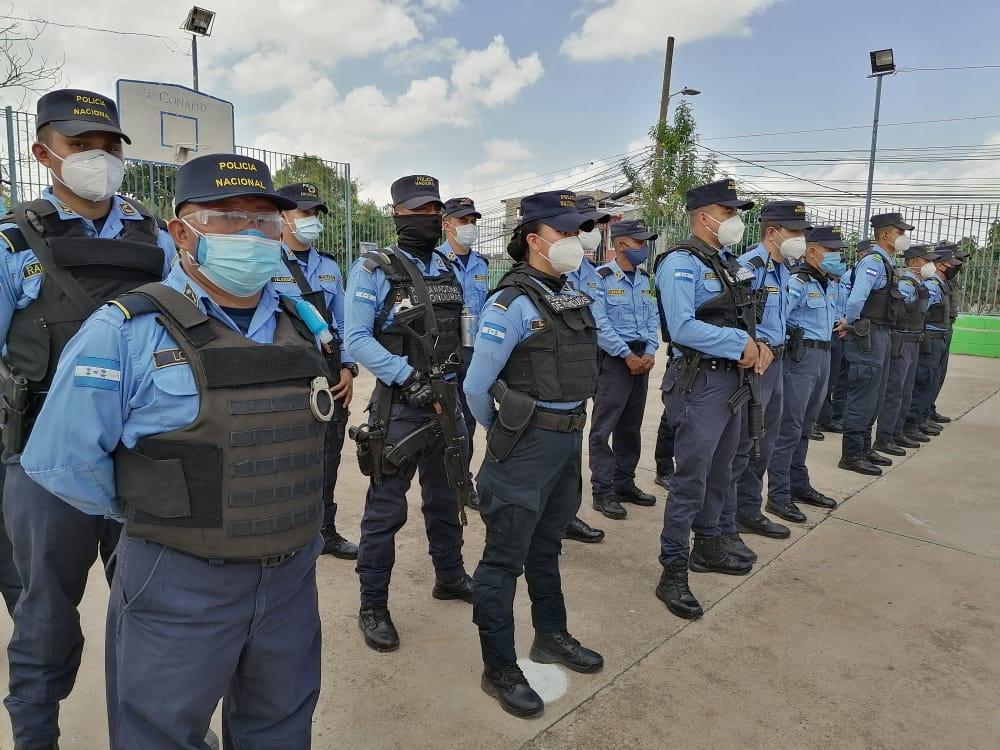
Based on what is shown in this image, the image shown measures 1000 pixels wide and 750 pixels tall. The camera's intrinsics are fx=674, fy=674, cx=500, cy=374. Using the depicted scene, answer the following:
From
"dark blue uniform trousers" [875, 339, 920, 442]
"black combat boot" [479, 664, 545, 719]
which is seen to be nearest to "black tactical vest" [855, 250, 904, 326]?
"dark blue uniform trousers" [875, 339, 920, 442]

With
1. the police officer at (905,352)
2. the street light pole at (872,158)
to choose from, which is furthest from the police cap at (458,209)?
Answer: the street light pole at (872,158)

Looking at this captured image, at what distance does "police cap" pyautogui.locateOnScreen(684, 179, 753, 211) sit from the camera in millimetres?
3469

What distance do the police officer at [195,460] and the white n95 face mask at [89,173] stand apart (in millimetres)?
903

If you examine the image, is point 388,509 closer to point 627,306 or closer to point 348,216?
point 627,306

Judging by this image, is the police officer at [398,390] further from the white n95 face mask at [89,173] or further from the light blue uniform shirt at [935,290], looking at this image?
the light blue uniform shirt at [935,290]

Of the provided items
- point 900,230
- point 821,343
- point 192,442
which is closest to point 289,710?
point 192,442

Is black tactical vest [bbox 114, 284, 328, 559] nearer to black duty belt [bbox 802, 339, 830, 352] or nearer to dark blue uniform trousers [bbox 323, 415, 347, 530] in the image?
dark blue uniform trousers [bbox 323, 415, 347, 530]

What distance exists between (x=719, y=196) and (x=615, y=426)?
6.70 feet

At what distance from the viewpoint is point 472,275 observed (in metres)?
4.70

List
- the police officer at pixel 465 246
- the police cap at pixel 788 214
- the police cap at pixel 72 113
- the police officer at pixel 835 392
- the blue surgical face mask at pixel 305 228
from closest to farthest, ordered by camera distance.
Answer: the police cap at pixel 72 113 < the blue surgical face mask at pixel 305 228 < the police cap at pixel 788 214 < the police officer at pixel 465 246 < the police officer at pixel 835 392

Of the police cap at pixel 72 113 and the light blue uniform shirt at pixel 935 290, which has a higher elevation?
the police cap at pixel 72 113

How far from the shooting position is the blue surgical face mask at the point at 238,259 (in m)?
1.60

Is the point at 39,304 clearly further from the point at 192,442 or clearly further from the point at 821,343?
the point at 821,343

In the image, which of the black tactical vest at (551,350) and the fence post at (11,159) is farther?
the fence post at (11,159)
